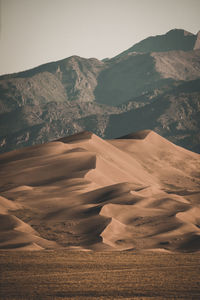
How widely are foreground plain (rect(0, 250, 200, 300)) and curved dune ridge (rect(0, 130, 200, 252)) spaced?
13364 mm

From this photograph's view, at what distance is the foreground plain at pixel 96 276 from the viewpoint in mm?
23250

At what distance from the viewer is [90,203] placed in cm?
7162

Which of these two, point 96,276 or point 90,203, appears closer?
point 96,276

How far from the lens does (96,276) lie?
89.7ft

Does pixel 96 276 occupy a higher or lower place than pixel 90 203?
higher

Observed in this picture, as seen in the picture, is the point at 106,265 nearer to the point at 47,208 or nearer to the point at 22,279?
the point at 22,279

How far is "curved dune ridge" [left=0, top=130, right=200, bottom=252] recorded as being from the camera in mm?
54438

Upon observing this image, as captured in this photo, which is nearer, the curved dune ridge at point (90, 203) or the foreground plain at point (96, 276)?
the foreground plain at point (96, 276)

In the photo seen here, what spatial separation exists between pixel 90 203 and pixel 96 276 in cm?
4432

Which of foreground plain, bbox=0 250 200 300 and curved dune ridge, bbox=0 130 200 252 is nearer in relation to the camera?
foreground plain, bbox=0 250 200 300

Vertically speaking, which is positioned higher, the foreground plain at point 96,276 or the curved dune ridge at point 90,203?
the foreground plain at point 96,276

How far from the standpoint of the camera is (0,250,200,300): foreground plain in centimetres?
2325

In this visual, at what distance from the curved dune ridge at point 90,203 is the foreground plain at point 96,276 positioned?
13364mm

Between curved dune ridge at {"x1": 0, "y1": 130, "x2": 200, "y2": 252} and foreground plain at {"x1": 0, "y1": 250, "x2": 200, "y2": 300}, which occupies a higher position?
foreground plain at {"x1": 0, "y1": 250, "x2": 200, "y2": 300}
